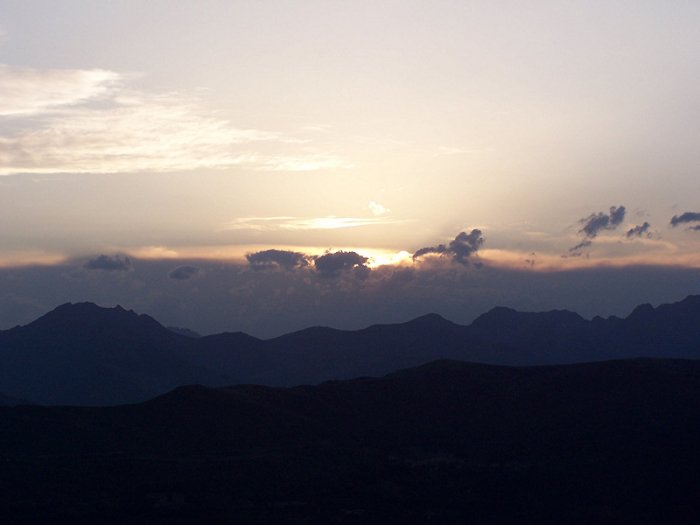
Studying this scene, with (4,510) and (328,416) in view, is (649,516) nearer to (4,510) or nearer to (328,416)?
(328,416)

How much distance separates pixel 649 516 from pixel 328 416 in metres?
58.0

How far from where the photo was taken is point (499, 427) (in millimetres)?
141500

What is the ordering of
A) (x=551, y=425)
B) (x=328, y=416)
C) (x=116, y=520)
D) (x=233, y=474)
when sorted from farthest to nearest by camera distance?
1. (x=328, y=416)
2. (x=551, y=425)
3. (x=233, y=474)
4. (x=116, y=520)

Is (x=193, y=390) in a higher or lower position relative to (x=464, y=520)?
higher

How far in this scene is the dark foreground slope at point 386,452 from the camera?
344 ft

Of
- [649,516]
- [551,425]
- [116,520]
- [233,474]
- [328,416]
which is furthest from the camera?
[328,416]

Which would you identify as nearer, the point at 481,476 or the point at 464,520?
the point at 464,520

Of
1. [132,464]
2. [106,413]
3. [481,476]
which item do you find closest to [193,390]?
[106,413]

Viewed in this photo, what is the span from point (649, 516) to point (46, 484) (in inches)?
2713

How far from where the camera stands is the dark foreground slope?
4134 inches

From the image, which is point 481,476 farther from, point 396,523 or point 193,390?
point 193,390

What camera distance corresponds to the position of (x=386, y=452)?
132 m

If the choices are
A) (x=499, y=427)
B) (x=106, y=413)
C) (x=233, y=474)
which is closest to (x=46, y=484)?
(x=233, y=474)

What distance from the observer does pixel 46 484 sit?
108 m
